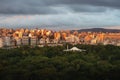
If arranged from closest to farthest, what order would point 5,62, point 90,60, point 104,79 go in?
point 104,79
point 5,62
point 90,60

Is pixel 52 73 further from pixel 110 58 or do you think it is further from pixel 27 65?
pixel 110 58

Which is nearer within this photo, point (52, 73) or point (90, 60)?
point (52, 73)

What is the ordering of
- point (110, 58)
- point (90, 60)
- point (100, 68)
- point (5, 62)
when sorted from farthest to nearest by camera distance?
1. point (110, 58)
2. point (90, 60)
3. point (5, 62)
4. point (100, 68)

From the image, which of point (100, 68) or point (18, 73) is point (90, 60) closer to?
point (100, 68)

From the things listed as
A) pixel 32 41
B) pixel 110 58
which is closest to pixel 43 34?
pixel 32 41

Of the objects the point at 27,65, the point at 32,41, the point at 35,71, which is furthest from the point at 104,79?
the point at 32,41

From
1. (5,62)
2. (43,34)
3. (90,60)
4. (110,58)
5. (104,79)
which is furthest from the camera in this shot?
(43,34)

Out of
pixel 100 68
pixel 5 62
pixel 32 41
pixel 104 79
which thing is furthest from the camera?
pixel 32 41

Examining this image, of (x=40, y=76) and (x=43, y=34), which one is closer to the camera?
(x=40, y=76)
